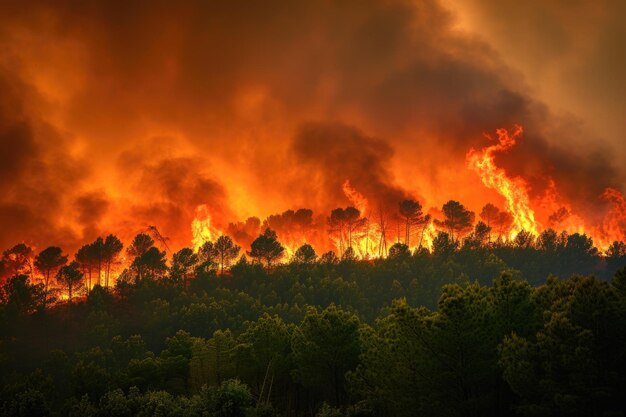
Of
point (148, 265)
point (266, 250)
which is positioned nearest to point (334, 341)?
point (266, 250)

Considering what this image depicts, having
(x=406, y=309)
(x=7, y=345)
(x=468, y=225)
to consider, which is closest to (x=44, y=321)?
(x=7, y=345)

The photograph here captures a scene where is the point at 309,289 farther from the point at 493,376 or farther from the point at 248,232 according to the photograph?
the point at 493,376

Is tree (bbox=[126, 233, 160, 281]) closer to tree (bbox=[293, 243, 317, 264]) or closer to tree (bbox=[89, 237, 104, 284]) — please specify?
tree (bbox=[89, 237, 104, 284])

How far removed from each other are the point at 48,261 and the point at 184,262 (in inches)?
1567

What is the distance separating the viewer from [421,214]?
563 ft

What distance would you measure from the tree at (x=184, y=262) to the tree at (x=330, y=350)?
3258 inches

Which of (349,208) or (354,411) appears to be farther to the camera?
(349,208)

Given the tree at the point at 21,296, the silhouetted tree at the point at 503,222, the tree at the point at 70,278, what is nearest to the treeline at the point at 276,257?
the tree at the point at 70,278

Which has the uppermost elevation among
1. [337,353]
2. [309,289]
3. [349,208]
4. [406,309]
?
[349,208]

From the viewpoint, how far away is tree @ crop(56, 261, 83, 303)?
139 meters

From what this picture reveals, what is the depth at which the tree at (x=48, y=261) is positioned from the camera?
14525cm

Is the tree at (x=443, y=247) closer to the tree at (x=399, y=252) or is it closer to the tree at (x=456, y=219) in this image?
the tree at (x=399, y=252)

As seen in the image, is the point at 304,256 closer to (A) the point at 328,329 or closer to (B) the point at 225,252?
(B) the point at 225,252

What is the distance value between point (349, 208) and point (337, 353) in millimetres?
115126
